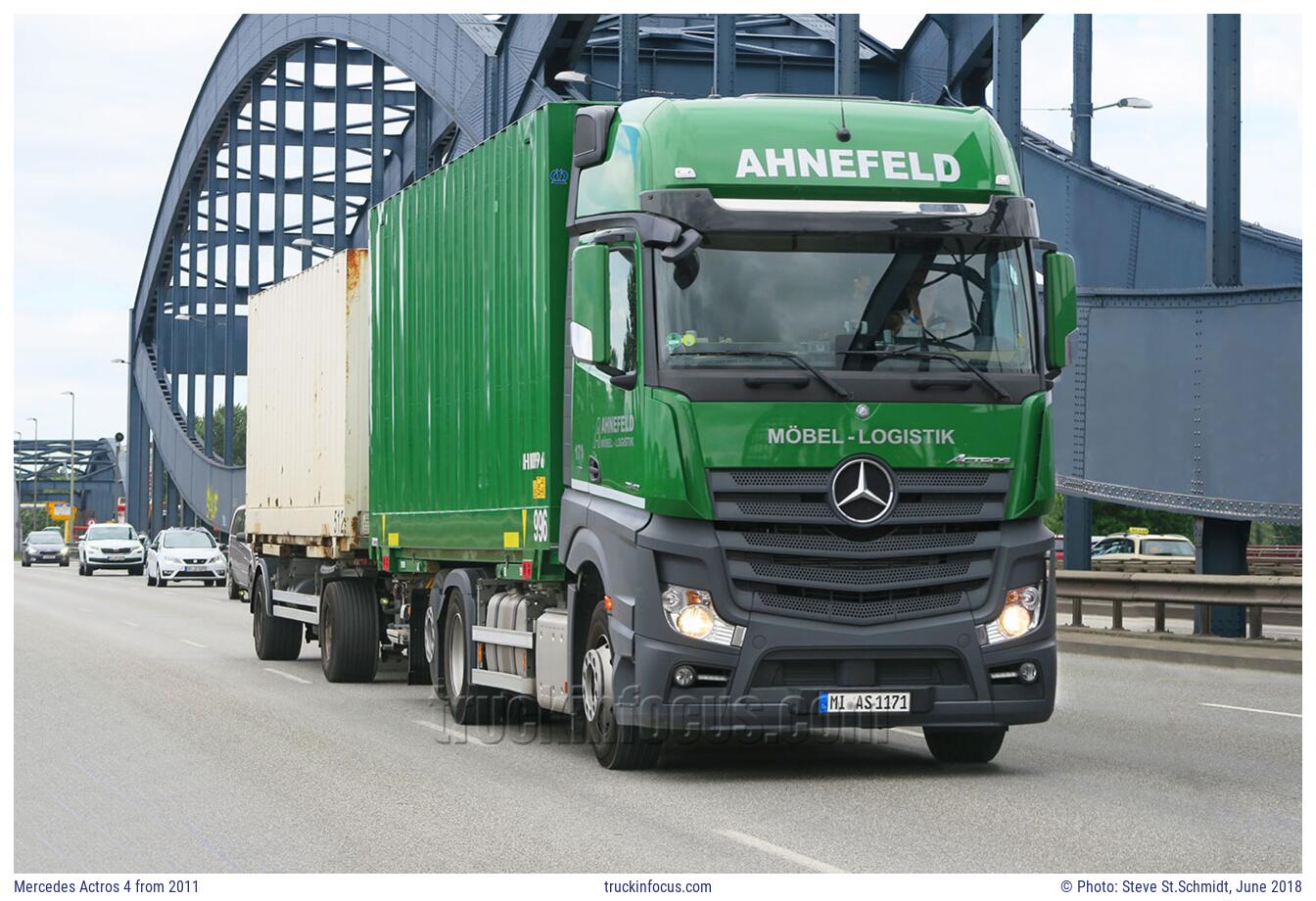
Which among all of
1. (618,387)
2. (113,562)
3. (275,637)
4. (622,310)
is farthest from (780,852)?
(113,562)

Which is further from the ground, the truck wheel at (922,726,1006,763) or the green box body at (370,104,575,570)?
the green box body at (370,104,575,570)

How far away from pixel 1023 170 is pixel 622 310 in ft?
75.1

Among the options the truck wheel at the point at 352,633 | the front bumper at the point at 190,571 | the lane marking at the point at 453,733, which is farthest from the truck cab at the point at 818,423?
the front bumper at the point at 190,571

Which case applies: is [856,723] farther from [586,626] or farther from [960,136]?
A: [960,136]

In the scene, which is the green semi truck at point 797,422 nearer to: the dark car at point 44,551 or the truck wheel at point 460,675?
the truck wheel at point 460,675

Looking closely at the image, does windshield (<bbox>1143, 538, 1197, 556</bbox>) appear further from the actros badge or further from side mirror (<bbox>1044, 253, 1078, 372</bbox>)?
the actros badge

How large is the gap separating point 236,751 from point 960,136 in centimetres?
577

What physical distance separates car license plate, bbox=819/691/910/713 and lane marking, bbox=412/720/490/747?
304cm

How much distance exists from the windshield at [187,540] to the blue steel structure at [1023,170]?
11199mm

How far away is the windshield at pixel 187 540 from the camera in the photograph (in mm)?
51691

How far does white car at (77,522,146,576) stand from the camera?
6259cm

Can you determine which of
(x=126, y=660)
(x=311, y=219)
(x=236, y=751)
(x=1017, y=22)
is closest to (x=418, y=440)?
(x=236, y=751)

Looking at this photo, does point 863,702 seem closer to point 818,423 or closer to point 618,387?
point 818,423

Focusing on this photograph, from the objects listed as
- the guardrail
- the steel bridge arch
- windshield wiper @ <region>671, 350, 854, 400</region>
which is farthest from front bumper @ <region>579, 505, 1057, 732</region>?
the steel bridge arch
